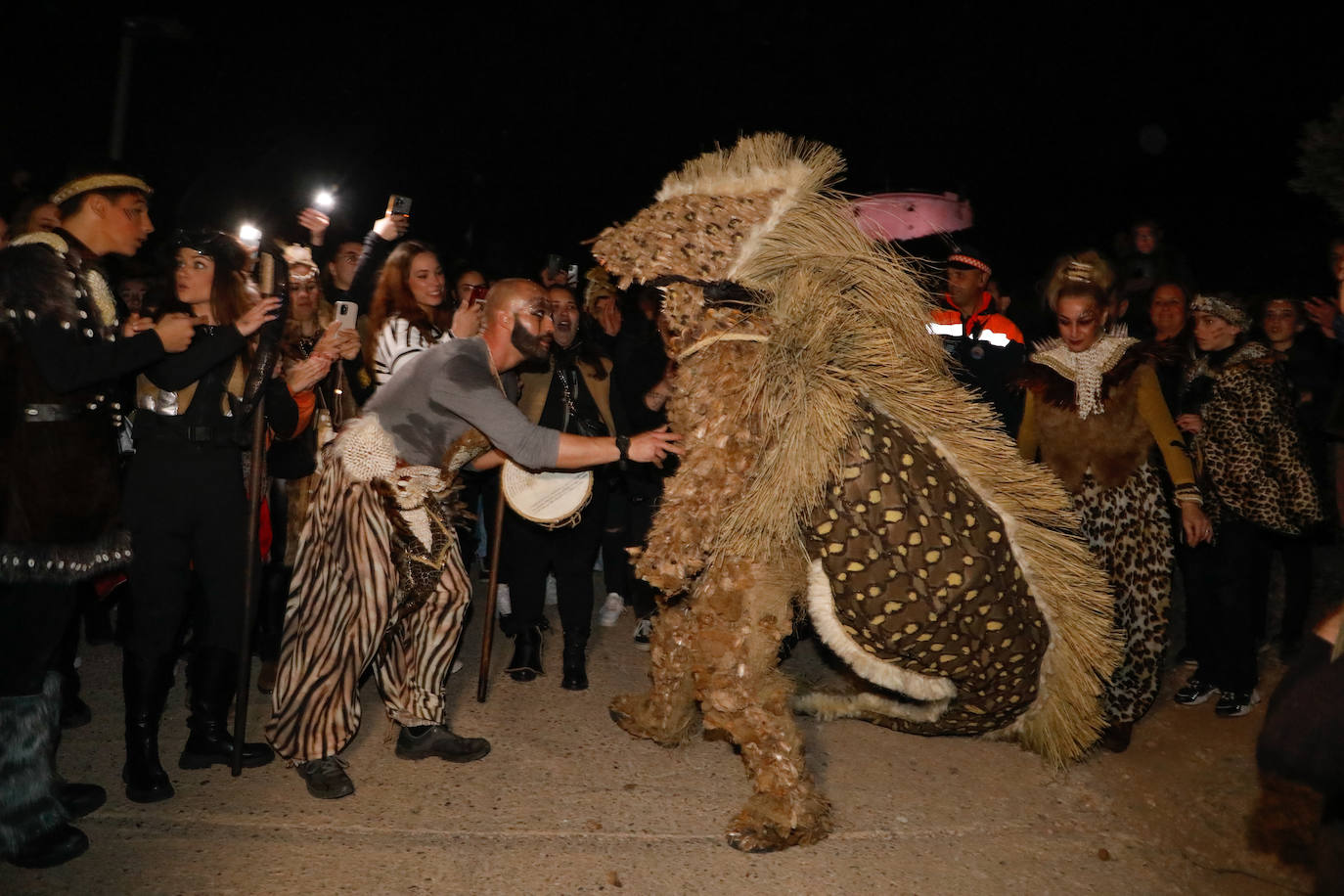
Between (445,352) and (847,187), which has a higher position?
(847,187)

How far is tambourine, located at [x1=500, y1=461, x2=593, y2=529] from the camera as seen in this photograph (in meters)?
3.96

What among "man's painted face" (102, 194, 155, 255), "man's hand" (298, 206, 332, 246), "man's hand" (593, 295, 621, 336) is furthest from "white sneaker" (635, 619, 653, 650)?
"man's painted face" (102, 194, 155, 255)

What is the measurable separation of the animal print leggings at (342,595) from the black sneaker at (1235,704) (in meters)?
3.52

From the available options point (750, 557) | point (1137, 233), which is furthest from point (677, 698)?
point (1137, 233)

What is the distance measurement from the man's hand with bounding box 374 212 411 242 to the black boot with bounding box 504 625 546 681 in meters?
2.08

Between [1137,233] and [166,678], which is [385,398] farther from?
[1137,233]

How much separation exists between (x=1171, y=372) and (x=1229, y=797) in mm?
1905

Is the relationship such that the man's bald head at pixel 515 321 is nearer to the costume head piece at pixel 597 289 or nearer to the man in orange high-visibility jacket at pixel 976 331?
the man in orange high-visibility jacket at pixel 976 331

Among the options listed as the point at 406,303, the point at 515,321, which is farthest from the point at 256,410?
the point at 406,303

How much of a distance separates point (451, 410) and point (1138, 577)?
2.82 meters

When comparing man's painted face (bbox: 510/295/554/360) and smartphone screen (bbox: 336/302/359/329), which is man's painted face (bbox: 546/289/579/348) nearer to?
smartphone screen (bbox: 336/302/359/329)

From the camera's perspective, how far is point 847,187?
11.2ft

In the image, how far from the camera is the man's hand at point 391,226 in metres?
4.91

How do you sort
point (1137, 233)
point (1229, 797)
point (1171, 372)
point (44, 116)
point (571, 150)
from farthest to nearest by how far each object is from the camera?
point (571, 150) < point (44, 116) < point (1137, 233) < point (1171, 372) < point (1229, 797)
